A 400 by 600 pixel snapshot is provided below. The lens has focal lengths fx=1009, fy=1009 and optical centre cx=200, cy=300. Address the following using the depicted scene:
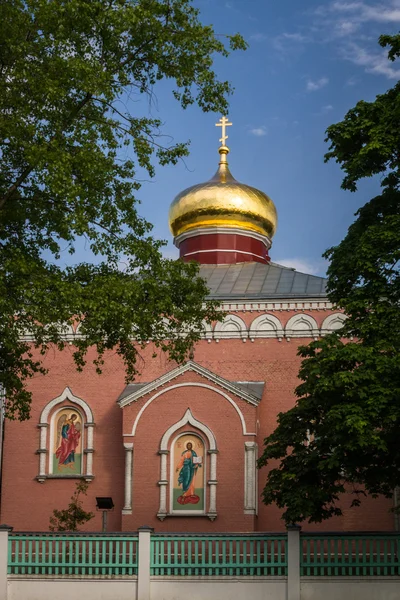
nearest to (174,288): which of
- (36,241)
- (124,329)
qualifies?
(124,329)

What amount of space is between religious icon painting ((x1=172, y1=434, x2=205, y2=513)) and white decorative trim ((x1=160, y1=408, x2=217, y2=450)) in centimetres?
20

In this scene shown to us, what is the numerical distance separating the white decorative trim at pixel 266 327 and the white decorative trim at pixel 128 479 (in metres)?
3.83

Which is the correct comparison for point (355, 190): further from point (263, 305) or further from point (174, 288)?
point (263, 305)

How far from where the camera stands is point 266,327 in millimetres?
22422

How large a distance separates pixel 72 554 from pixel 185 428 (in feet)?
24.6

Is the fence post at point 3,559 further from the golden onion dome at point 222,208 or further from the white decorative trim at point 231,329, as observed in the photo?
the golden onion dome at point 222,208

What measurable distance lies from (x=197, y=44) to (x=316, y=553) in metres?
6.92

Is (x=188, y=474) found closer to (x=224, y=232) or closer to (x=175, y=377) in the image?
(x=175, y=377)

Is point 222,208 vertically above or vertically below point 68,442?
above

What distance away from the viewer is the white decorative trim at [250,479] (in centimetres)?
1967

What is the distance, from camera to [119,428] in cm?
2198

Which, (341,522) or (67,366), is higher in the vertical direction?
(67,366)

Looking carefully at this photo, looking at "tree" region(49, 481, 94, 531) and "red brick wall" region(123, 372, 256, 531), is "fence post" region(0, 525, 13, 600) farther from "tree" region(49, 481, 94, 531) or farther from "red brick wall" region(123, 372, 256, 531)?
"red brick wall" region(123, 372, 256, 531)

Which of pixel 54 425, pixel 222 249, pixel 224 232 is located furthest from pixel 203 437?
pixel 224 232
